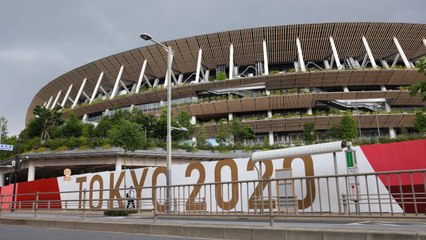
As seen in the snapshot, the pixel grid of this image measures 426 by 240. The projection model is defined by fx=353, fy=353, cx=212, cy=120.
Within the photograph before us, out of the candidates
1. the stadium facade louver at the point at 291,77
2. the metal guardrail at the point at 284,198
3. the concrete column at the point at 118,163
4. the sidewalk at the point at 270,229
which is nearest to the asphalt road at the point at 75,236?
the sidewalk at the point at 270,229

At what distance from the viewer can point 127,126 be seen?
97.9 feet

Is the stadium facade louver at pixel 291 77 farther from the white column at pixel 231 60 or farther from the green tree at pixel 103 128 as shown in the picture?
the green tree at pixel 103 128

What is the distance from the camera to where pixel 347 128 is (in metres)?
44.0

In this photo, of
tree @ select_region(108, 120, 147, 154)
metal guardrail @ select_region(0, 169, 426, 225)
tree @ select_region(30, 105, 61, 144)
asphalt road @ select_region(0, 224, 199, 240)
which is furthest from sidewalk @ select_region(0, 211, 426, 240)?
tree @ select_region(30, 105, 61, 144)

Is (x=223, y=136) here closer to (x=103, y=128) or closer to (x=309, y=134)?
(x=309, y=134)

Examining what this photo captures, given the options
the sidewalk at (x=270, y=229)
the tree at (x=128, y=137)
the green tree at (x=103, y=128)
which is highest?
the green tree at (x=103, y=128)

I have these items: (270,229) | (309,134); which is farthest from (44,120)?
(270,229)

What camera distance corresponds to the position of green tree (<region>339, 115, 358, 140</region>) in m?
43.5

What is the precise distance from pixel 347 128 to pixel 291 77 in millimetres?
11438

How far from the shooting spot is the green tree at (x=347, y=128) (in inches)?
1713

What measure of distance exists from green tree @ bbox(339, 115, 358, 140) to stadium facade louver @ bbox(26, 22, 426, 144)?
3771mm

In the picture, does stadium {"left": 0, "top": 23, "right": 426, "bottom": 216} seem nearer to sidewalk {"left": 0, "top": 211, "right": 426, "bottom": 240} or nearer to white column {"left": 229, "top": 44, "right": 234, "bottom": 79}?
white column {"left": 229, "top": 44, "right": 234, "bottom": 79}

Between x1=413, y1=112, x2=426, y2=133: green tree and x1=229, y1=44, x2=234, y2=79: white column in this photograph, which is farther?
x1=229, y1=44, x2=234, y2=79: white column

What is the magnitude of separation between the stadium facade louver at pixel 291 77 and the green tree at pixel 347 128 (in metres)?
3.77
